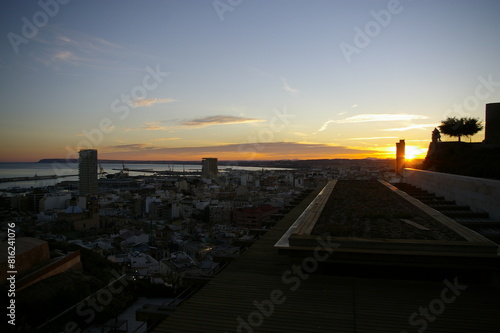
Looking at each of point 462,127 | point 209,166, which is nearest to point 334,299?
point 462,127

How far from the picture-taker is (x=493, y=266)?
2945 mm

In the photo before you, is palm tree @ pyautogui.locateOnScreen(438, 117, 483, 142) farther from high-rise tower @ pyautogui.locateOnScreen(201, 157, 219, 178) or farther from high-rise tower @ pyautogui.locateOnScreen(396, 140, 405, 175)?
high-rise tower @ pyautogui.locateOnScreen(201, 157, 219, 178)

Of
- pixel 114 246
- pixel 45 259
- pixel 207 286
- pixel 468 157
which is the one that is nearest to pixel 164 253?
pixel 114 246

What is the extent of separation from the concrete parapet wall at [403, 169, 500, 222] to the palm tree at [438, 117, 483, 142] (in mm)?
5700

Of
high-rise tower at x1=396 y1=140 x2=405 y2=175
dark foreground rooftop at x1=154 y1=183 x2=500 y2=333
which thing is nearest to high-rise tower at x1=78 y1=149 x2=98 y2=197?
high-rise tower at x1=396 y1=140 x2=405 y2=175

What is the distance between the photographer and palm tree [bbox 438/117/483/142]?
1427 cm

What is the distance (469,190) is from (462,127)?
29.8ft

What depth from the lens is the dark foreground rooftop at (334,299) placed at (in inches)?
90.0

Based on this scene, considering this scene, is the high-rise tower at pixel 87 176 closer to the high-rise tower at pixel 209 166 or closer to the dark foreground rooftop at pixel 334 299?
the high-rise tower at pixel 209 166

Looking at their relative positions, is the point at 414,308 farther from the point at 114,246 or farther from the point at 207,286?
the point at 114,246

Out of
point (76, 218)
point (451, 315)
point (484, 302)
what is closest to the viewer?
point (451, 315)

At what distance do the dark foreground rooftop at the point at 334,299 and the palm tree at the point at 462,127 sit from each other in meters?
13.4

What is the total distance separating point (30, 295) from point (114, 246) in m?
13.5

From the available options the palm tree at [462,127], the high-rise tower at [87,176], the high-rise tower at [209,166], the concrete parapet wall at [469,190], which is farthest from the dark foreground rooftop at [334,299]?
the high-rise tower at [209,166]
